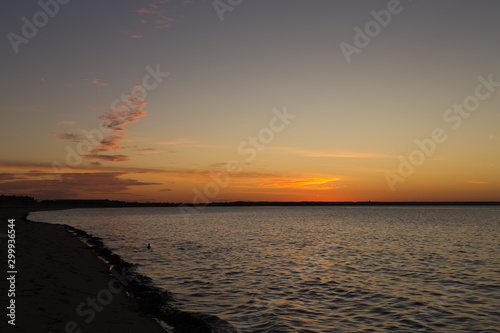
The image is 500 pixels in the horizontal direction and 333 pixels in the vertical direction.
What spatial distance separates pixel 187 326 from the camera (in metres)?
14.7

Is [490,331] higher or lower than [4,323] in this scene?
lower

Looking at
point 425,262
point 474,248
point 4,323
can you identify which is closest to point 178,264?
point 4,323

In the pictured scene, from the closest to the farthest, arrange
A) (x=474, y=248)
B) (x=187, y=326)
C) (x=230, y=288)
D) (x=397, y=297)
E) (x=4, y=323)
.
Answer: (x=4, y=323) < (x=187, y=326) < (x=397, y=297) < (x=230, y=288) < (x=474, y=248)

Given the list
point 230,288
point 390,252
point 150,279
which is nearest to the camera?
point 230,288

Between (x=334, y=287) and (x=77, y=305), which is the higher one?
(x=77, y=305)

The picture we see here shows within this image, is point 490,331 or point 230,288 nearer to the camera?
point 490,331

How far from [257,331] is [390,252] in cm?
2962

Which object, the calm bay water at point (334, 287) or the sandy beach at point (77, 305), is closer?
the sandy beach at point (77, 305)

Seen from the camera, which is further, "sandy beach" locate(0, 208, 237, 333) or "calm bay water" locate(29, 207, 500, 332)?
"calm bay water" locate(29, 207, 500, 332)

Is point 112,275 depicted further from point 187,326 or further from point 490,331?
point 490,331

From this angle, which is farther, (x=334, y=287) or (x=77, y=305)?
(x=334, y=287)

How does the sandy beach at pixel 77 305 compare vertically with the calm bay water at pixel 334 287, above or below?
above

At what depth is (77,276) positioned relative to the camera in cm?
2131

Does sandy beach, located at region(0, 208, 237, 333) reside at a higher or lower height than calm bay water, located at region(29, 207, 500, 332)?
higher
